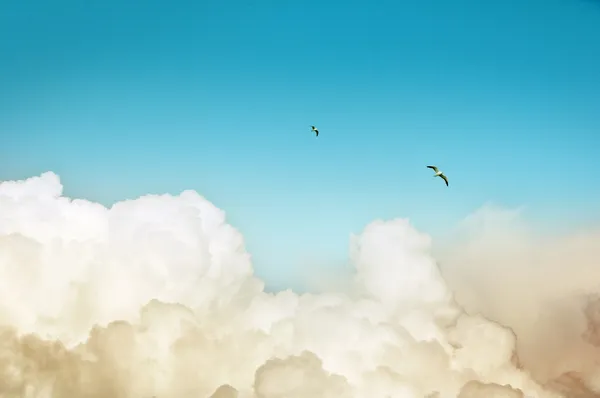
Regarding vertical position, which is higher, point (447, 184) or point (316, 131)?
point (316, 131)

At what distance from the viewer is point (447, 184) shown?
366 ft

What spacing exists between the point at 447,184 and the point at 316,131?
34.0 m

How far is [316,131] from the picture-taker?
13850 centimetres

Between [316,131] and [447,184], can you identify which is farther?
[316,131]
